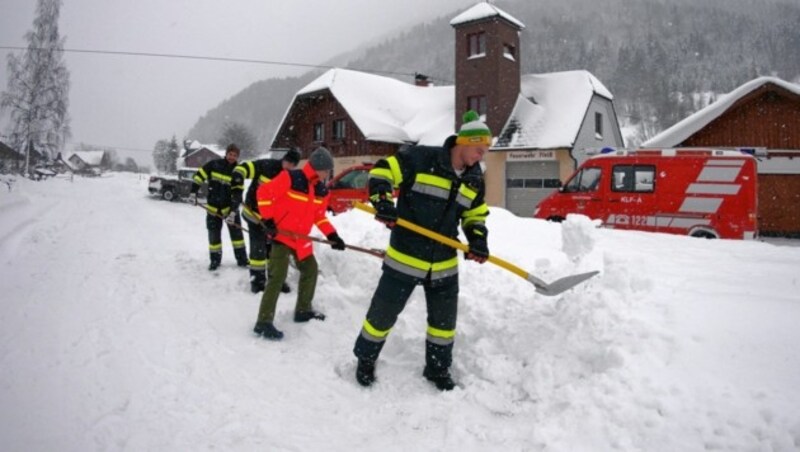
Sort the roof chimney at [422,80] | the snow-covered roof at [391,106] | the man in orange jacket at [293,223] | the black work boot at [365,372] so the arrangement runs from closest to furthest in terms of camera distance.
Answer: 1. the black work boot at [365,372]
2. the man in orange jacket at [293,223]
3. the snow-covered roof at [391,106]
4. the roof chimney at [422,80]

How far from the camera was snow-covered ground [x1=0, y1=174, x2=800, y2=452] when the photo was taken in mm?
2750

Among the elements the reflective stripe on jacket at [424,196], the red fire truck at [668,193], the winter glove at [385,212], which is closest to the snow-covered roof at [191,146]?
the red fire truck at [668,193]

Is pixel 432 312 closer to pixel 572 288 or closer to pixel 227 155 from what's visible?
pixel 572 288

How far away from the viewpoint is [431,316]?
3.71 meters

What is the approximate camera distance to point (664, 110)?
70.9m

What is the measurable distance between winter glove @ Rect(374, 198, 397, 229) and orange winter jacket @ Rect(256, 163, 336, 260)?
134 centimetres

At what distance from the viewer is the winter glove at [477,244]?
12.2 feet

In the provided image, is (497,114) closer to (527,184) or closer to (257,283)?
(527,184)

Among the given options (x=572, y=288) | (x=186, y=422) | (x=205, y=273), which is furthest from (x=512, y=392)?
(x=205, y=273)

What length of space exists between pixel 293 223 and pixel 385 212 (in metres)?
1.65

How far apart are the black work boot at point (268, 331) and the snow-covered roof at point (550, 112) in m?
18.0

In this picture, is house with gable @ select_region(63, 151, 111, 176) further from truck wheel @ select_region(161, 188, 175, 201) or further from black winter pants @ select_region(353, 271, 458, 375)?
black winter pants @ select_region(353, 271, 458, 375)

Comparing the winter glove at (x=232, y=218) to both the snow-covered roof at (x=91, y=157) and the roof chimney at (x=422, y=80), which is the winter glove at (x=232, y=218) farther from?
the snow-covered roof at (x=91, y=157)

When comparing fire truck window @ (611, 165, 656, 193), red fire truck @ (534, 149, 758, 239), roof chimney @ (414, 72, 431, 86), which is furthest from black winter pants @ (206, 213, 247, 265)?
roof chimney @ (414, 72, 431, 86)
